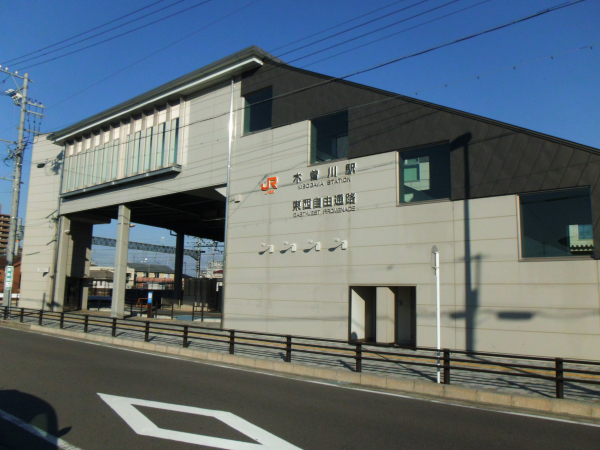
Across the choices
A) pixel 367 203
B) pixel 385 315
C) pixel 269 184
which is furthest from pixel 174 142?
pixel 385 315

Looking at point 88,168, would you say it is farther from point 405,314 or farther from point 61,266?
point 405,314

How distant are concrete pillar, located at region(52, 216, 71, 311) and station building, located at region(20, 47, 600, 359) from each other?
6.80m

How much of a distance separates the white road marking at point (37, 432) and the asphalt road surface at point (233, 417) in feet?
0.05

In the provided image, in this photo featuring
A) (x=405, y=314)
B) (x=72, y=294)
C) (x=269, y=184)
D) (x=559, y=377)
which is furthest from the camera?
(x=72, y=294)

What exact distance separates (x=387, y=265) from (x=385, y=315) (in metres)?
1.83

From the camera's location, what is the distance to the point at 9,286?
26.1 metres

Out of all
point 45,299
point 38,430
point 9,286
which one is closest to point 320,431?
point 38,430

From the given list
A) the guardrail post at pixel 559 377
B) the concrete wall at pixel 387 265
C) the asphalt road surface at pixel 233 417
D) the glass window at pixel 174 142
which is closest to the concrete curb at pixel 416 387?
the guardrail post at pixel 559 377

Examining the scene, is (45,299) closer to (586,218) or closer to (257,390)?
(257,390)

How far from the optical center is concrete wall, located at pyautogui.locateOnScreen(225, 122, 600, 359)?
1351 cm

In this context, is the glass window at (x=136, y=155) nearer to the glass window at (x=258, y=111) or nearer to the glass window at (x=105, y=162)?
the glass window at (x=105, y=162)

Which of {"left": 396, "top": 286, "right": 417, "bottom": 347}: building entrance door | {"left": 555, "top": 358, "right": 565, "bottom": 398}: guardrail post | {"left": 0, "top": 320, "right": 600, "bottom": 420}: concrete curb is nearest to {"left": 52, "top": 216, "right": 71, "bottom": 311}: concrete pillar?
{"left": 0, "top": 320, "right": 600, "bottom": 420}: concrete curb

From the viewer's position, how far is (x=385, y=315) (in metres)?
16.7

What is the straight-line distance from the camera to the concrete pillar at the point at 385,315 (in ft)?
54.4
